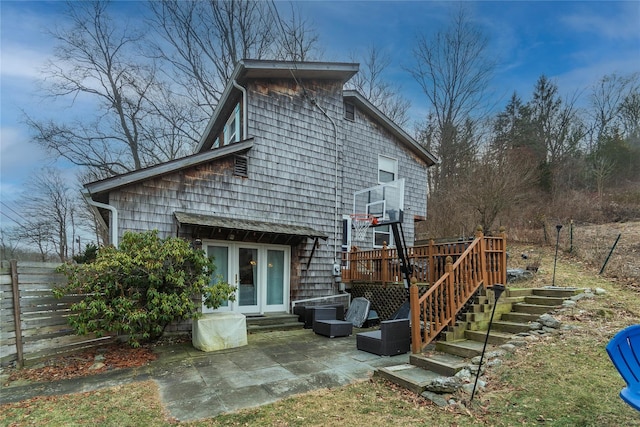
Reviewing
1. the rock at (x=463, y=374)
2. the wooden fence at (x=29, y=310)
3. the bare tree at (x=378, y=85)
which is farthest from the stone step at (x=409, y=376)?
the bare tree at (x=378, y=85)

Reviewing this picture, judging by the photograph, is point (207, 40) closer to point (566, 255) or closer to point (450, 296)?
point (450, 296)

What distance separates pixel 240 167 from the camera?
341 inches

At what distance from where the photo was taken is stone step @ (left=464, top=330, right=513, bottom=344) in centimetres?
504

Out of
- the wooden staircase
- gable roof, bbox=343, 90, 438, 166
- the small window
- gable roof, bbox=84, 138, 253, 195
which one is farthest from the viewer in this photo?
the small window

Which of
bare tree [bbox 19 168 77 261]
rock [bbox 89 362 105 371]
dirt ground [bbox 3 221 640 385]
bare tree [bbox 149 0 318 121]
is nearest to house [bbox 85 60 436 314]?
dirt ground [bbox 3 221 640 385]

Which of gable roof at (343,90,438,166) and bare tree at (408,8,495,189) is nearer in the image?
gable roof at (343,90,438,166)

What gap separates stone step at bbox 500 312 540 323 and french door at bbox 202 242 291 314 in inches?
217

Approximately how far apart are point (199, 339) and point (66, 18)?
17.0m

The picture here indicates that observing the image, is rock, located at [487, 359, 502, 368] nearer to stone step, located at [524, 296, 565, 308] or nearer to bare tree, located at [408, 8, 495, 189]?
stone step, located at [524, 296, 565, 308]

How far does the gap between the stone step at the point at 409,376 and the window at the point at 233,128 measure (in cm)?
773

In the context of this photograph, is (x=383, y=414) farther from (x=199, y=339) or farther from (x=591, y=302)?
(x=591, y=302)

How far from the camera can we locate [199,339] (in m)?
6.28

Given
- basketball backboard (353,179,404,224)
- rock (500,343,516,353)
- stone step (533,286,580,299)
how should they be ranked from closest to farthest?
1. rock (500,343,516,353)
2. stone step (533,286,580,299)
3. basketball backboard (353,179,404,224)

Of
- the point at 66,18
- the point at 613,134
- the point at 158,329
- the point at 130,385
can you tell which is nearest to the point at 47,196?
the point at 66,18
